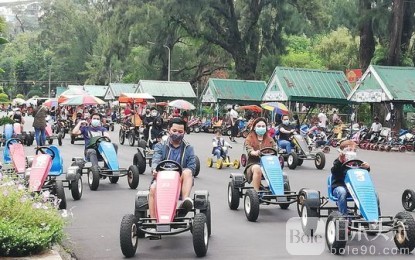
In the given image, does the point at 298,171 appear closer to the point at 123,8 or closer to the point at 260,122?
the point at 260,122

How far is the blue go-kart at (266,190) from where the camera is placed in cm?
1004


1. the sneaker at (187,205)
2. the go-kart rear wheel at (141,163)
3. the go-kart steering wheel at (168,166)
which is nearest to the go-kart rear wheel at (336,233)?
the sneaker at (187,205)

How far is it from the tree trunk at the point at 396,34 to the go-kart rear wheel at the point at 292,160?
17469 mm

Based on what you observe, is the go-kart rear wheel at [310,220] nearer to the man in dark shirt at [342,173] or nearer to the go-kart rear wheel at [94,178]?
the man in dark shirt at [342,173]

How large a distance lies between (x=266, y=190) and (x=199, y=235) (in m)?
3.46

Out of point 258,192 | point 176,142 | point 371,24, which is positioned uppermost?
point 371,24

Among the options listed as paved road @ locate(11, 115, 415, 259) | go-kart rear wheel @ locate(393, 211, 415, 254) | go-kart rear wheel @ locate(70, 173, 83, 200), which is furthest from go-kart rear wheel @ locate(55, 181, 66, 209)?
go-kart rear wheel @ locate(393, 211, 415, 254)

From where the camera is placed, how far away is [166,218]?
7703mm

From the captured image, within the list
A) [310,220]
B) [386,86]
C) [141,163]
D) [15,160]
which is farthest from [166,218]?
[386,86]

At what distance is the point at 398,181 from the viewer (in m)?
16.7

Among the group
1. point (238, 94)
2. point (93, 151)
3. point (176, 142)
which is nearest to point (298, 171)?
point (93, 151)

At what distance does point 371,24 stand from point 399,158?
48.3ft

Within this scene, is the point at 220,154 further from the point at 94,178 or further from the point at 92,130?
the point at 94,178

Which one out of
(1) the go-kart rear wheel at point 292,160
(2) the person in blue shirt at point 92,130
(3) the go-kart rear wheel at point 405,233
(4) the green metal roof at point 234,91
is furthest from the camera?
(4) the green metal roof at point 234,91
